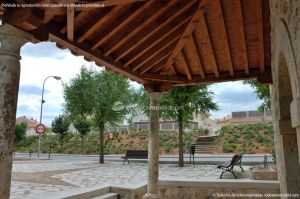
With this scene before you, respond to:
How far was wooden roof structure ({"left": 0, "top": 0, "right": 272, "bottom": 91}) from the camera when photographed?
3525 mm

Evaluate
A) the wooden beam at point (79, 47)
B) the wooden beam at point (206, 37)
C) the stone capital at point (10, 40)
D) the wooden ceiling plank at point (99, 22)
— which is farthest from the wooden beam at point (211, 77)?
the stone capital at point (10, 40)

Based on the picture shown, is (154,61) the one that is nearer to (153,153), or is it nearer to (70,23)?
(153,153)

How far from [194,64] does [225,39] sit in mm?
1235

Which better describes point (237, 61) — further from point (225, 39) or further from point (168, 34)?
point (168, 34)

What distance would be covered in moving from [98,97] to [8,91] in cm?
1499

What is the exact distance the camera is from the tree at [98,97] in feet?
58.1

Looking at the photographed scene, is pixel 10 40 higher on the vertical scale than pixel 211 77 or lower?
lower

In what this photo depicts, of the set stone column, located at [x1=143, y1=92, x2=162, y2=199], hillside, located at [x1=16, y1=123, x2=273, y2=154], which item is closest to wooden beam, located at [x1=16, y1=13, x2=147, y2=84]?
stone column, located at [x1=143, y1=92, x2=162, y2=199]

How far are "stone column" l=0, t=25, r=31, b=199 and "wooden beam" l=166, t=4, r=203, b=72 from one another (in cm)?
265

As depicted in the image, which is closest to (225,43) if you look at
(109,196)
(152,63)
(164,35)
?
(164,35)

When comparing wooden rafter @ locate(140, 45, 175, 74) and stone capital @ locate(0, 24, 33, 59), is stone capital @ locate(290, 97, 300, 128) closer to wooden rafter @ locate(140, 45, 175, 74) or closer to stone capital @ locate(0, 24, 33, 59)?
stone capital @ locate(0, 24, 33, 59)

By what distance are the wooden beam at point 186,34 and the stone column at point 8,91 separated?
104 inches

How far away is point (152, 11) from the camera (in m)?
4.05

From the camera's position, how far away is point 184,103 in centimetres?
1462
